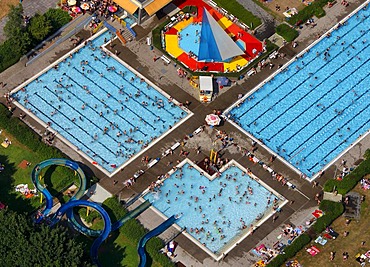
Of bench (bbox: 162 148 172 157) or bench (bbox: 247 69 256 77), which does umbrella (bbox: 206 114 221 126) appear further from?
bench (bbox: 247 69 256 77)

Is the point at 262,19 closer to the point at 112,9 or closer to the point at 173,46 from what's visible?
the point at 173,46

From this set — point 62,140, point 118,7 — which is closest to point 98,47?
point 118,7

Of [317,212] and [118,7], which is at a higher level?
[118,7]

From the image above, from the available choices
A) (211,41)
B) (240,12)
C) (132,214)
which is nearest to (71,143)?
(132,214)

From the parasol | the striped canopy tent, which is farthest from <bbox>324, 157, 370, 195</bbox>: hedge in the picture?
the parasol

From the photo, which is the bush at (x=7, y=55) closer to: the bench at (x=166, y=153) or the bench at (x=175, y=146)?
the bench at (x=166, y=153)

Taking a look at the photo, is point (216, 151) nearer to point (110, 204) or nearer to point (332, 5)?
point (110, 204)

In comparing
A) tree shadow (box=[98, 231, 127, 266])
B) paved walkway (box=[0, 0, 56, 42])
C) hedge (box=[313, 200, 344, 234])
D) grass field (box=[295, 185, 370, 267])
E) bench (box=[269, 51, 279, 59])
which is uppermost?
paved walkway (box=[0, 0, 56, 42])
